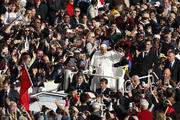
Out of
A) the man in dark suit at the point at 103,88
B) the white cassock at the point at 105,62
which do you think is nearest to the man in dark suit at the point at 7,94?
the man in dark suit at the point at 103,88

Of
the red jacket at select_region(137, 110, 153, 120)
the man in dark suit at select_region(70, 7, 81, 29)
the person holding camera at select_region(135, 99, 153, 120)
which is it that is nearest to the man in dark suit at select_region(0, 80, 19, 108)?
the person holding camera at select_region(135, 99, 153, 120)

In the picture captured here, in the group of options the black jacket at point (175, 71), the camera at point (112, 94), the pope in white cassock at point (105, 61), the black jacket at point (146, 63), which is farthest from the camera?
the black jacket at point (146, 63)

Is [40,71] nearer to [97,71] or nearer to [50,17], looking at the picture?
[97,71]

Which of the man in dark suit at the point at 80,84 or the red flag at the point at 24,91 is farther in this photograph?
the man in dark suit at the point at 80,84

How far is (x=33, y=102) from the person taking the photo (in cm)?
1599

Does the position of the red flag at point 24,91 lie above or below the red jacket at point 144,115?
above

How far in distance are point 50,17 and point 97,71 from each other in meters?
4.31

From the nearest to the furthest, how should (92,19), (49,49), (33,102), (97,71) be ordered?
(33,102), (97,71), (49,49), (92,19)

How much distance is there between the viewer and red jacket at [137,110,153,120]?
44.5ft

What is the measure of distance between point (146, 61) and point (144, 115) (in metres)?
4.09

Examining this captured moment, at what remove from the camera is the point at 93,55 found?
57.6 ft

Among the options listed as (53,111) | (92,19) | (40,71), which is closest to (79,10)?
(92,19)

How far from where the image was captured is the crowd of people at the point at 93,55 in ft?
47.8

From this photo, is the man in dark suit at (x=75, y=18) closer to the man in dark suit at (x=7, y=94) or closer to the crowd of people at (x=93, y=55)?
the crowd of people at (x=93, y=55)
